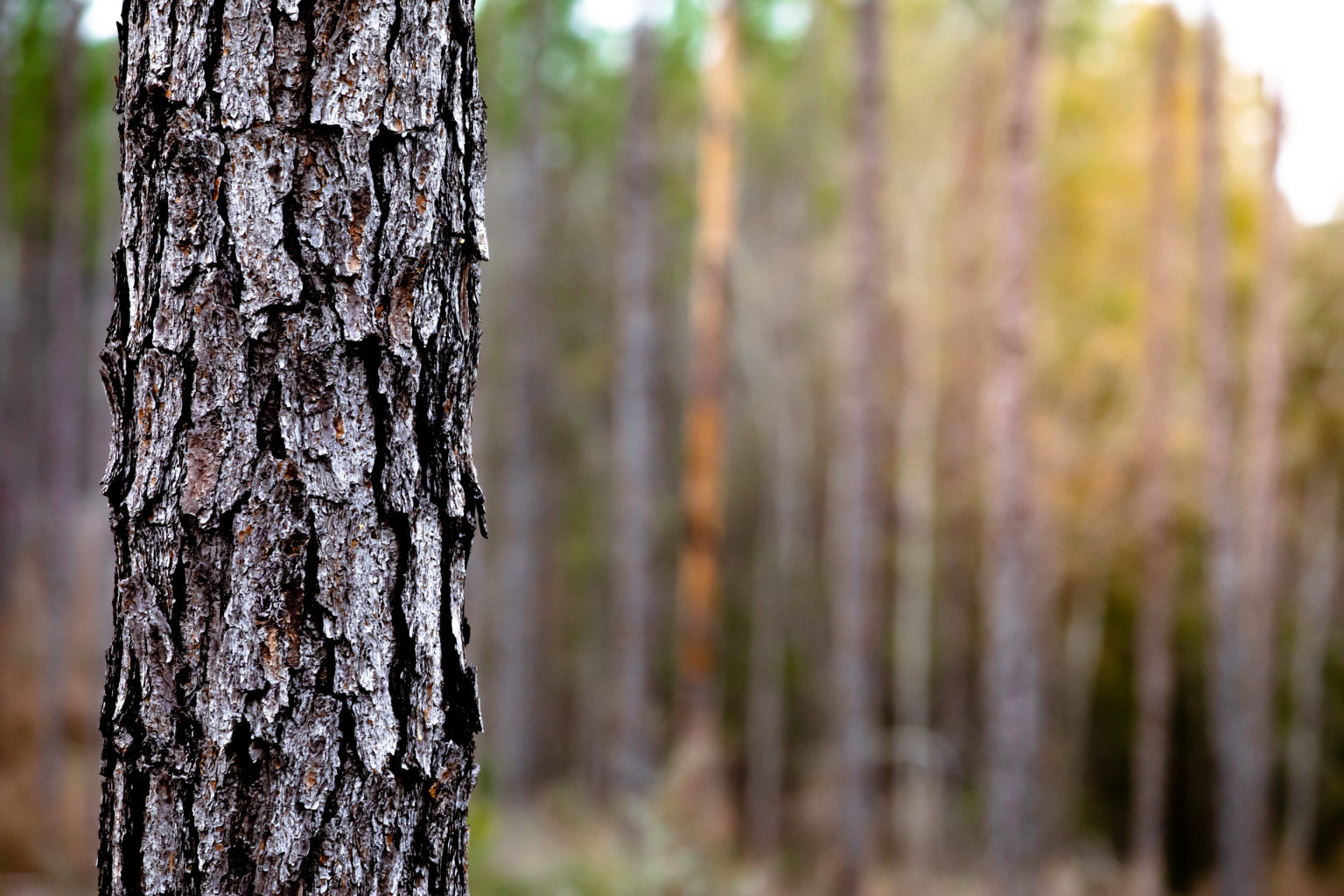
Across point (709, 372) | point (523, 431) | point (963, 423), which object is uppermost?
point (963, 423)

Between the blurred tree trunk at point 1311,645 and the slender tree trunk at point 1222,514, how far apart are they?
3.93 metres

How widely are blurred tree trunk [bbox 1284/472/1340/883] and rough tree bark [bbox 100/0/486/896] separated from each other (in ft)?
47.8

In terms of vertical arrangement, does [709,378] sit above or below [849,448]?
above

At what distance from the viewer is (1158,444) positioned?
9.49 metres

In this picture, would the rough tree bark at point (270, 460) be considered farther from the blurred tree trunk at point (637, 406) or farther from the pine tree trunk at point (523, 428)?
the pine tree trunk at point (523, 428)

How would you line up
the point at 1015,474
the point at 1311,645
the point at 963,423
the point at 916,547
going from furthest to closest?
the point at 916,547 → the point at 1311,645 → the point at 963,423 → the point at 1015,474

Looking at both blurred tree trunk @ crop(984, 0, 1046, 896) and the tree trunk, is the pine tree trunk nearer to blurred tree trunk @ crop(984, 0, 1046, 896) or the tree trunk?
blurred tree trunk @ crop(984, 0, 1046, 896)

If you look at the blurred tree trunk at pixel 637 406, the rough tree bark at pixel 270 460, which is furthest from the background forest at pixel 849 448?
the rough tree bark at pixel 270 460

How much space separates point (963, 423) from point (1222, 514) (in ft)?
13.6

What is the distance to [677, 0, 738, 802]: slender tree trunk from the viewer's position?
9211 mm

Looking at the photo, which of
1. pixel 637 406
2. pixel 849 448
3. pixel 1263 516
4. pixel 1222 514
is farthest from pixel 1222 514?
pixel 637 406

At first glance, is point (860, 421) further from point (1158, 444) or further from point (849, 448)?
point (1158, 444)

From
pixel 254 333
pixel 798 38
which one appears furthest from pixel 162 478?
pixel 798 38

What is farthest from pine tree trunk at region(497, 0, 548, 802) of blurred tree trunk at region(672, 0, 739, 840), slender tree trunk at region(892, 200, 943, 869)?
slender tree trunk at region(892, 200, 943, 869)
